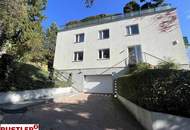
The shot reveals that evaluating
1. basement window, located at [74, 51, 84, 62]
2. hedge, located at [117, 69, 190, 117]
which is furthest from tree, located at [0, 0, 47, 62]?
hedge, located at [117, 69, 190, 117]

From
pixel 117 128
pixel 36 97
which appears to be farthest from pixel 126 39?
pixel 117 128

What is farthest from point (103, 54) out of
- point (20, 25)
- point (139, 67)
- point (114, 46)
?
point (20, 25)

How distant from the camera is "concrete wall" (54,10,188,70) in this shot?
60.0ft

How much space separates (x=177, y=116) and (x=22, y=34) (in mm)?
14611

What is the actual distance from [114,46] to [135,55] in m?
2.83

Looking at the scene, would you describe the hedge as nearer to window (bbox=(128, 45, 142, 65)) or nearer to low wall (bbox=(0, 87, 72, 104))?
low wall (bbox=(0, 87, 72, 104))

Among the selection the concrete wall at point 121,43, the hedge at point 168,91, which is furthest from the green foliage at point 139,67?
the hedge at point 168,91

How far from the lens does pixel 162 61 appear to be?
18.1 meters

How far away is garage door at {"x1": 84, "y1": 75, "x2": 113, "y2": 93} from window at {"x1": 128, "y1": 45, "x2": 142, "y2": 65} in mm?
3331

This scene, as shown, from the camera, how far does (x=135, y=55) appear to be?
1972 cm

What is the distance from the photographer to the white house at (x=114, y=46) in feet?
61.0

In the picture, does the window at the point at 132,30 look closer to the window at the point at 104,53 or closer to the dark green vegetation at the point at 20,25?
the window at the point at 104,53

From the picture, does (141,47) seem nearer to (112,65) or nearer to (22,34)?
(112,65)

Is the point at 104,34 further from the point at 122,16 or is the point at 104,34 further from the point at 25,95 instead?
the point at 25,95
